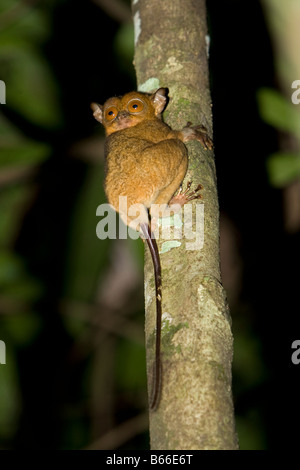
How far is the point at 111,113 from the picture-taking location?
3076mm

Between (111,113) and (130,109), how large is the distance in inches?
7.1

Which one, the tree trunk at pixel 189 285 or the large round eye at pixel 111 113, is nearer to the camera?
the tree trunk at pixel 189 285

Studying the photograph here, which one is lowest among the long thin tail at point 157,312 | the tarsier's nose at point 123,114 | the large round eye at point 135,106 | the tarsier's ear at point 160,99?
the long thin tail at point 157,312

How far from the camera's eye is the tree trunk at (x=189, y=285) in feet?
4.82

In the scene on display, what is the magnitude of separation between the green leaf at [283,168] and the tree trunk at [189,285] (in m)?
1.36

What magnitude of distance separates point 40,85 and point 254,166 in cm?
216

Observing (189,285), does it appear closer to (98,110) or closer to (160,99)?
(160,99)

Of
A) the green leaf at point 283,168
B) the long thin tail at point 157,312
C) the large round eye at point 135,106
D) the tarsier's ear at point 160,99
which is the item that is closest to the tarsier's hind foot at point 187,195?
the long thin tail at point 157,312

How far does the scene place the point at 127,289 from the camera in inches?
234

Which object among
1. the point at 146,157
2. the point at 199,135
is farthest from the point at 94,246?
the point at 199,135

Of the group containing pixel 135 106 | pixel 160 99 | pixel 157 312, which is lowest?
pixel 157 312

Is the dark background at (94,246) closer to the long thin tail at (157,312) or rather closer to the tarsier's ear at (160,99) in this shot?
the tarsier's ear at (160,99)

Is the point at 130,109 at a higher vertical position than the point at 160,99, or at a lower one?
higher

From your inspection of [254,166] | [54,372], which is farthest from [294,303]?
[54,372]
